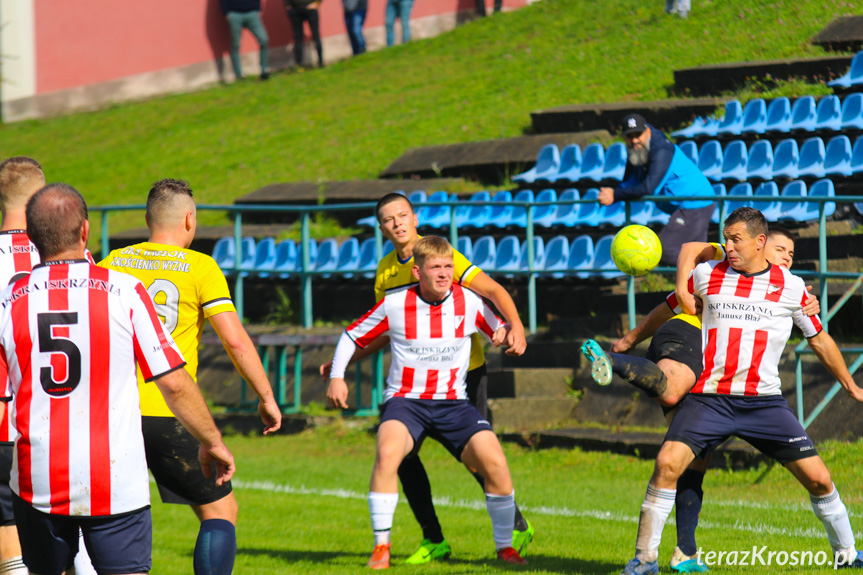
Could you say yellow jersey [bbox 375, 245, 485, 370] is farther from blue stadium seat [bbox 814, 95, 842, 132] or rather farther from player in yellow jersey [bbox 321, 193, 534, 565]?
blue stadium seat [bbox 814, 95, 842, 132]

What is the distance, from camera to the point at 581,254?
1185cm

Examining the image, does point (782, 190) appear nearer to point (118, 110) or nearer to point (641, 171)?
point (641, 171)

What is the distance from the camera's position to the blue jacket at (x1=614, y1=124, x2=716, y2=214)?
9.23 meters

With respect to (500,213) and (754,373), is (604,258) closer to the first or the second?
(500,213)

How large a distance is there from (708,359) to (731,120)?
368 inches

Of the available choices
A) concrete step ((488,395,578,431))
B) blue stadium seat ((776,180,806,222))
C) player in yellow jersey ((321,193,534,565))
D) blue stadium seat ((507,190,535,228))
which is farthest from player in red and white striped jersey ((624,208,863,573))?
blue stadium seat ((507,190,535,228))

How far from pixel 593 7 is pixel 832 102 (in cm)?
1195

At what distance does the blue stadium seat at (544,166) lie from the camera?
1427 centimetres

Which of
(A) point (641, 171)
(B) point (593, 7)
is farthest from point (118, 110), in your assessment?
(A) point (641, 171)

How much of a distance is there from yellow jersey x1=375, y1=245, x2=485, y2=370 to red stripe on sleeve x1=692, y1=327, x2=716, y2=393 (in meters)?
1.46

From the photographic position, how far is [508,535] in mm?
6086

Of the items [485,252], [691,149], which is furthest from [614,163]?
[485,252]

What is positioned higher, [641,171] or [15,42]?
[15,42]

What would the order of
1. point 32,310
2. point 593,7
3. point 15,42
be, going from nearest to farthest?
point 32,310 → point 593,7 → point 15,42
